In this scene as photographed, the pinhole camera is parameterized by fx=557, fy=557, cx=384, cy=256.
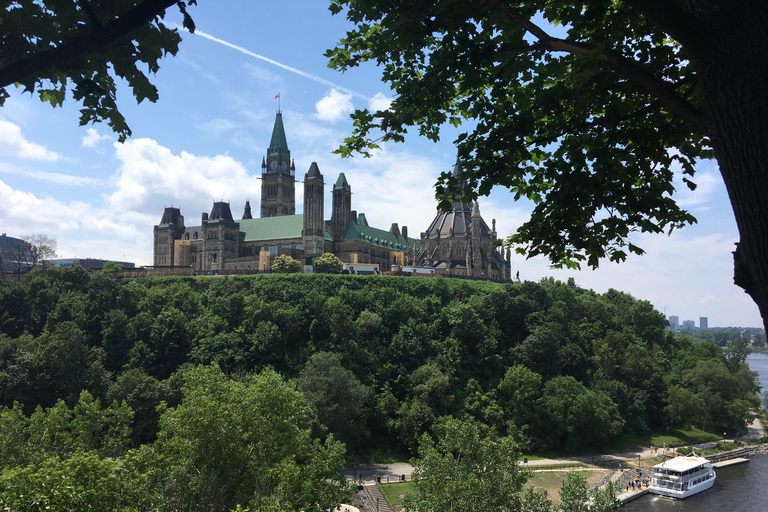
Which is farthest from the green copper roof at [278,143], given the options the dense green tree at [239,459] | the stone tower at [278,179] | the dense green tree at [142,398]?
the dense green tree at [239,459]

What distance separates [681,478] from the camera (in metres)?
50.0

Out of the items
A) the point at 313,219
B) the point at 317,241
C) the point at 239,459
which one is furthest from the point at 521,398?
the point at 313,219

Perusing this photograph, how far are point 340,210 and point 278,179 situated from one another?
2625 cm

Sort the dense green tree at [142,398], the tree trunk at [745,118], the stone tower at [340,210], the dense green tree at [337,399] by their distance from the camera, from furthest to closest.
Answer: the stone tower at [340,210], the dense green tree at [142,398], the dense green tree at [337,399], the tree trunk at [745,118]

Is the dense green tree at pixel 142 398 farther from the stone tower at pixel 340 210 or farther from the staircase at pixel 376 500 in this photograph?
the stone tower at pixel 340 210

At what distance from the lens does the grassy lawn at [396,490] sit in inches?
1703

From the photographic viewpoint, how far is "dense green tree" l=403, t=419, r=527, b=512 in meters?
26.0

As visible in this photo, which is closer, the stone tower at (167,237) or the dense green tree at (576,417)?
the dense green tree at (576,417)

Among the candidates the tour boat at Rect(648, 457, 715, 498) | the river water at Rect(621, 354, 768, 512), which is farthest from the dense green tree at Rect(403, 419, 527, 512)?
the tour boat at Rect(648, 457, 715, 498)

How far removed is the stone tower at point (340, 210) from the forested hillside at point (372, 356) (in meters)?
24.8

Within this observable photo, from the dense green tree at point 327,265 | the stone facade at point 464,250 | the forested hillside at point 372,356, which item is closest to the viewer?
the forested hillside at point 372,356

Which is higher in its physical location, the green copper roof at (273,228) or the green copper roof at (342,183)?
the green copper roof at (342,183)

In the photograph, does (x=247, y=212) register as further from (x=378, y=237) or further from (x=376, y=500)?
(x=376, y=500)

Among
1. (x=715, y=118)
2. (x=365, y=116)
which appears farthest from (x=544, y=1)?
(x=715, y=118)
